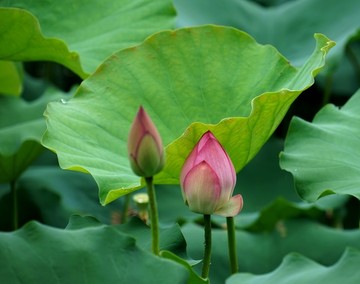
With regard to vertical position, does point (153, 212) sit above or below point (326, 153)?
above

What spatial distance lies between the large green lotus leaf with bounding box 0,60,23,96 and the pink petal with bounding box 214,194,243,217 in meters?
0.99

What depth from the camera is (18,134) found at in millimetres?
1958

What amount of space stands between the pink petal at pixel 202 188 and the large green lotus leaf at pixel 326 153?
0.75 ft

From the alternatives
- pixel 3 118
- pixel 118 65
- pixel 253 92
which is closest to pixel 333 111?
pixel 253 92

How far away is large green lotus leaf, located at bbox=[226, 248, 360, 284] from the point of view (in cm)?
120

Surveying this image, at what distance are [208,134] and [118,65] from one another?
34 cm

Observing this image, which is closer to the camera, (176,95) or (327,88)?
(176,95)

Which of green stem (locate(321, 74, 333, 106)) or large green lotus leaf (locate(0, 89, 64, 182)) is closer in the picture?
large green lotus leaf (locate(0, 89, 64, 182))

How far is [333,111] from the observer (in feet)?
5.17

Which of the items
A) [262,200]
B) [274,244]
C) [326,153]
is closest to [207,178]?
[326,153]

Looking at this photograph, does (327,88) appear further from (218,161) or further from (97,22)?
(218,161)

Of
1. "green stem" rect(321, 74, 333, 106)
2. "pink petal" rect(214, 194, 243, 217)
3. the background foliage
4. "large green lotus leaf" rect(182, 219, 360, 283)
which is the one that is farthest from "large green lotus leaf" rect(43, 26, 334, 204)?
"green stem" rect(321, 74, 333, 106)

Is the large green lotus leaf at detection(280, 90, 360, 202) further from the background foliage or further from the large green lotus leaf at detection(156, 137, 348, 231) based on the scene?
the large green lotus leaf at detection(156, 137, 348, 231)

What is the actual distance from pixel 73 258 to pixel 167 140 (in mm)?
421
